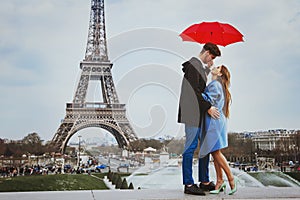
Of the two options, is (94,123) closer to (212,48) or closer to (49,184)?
(49,184)

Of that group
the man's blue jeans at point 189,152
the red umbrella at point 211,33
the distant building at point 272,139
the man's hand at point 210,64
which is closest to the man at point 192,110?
the man's blue jeans at point 189,152

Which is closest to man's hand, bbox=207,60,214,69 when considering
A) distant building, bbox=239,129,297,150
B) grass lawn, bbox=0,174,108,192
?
grass lawn, bbox=0,174,108,192

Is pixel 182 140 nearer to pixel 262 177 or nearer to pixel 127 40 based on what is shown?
pixel 127 40

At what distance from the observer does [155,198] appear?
3523 mm

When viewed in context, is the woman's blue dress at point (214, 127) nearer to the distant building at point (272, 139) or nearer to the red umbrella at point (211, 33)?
the red umbrella at point (211, 33)

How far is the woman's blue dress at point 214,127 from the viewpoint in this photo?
387 cm

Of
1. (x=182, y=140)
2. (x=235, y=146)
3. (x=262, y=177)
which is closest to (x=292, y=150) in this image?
(x=235, y=146)

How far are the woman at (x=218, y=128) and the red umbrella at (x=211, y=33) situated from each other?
0.40m

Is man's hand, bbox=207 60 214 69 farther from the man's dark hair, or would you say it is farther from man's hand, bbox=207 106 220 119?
man's hand, bbox=207 106 220 119

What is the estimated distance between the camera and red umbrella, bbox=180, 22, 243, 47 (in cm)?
428

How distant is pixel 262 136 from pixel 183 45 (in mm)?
32059

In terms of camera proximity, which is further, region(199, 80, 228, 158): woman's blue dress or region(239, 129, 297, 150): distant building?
region(239, 129, 297, 150): distant building

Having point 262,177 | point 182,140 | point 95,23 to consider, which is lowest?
point 262,177

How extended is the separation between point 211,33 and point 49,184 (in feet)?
31.7
